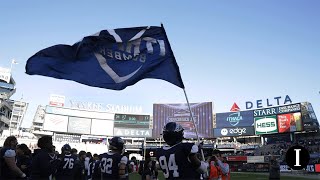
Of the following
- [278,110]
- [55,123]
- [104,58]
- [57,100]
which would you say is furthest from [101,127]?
[104,58]

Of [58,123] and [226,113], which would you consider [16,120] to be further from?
[226,113]

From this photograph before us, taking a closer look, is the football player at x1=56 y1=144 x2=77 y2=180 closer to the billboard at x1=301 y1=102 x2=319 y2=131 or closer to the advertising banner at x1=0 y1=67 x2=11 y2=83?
the billboard at x1=301 y1=102 x2=319 y2=131

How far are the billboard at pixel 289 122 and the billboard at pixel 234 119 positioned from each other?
8048 mm

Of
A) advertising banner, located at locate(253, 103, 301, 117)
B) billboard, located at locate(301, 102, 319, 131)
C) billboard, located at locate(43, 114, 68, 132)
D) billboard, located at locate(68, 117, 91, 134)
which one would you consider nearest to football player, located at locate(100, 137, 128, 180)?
billboard, located at locate(301, 102, 319, 131)

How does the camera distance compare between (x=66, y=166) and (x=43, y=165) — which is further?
(x=66, y=166)

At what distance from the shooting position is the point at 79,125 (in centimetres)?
9250

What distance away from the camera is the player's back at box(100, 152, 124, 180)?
23.0 ft

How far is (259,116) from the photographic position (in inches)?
3162

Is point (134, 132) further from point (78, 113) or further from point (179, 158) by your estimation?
point (179, 158)

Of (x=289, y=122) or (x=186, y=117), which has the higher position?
(x=186, y=117)

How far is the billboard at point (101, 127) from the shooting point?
93.8m

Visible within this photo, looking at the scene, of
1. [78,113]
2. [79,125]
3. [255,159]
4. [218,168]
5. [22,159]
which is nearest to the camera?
[22,159]

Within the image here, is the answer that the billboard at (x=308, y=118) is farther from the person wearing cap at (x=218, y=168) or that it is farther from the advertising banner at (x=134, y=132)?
the person wearing cap at (x=218, y=168)

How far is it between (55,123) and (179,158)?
88825 mm
